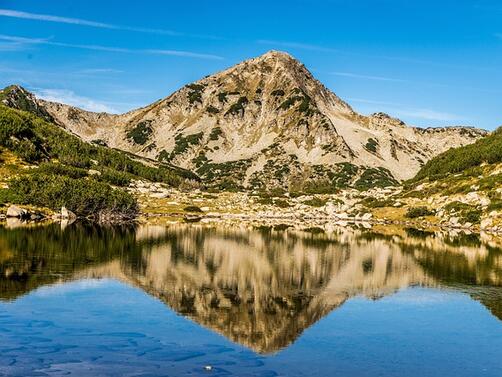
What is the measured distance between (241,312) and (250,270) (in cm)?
2867

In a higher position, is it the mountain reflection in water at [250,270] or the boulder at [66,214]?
the boulder at [66,214]

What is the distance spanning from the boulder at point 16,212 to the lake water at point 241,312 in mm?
66865

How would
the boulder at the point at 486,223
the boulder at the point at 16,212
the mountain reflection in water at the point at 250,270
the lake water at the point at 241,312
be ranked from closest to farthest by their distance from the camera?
the lake water at the point at 241,312 < the mountain reflection in water at the point at 250,270 < the boulder at the point at 16,212 < the boulder at the point at 486,223

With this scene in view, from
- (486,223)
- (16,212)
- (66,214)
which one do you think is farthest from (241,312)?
(486,223)

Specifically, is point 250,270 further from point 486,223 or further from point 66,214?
point 486,223

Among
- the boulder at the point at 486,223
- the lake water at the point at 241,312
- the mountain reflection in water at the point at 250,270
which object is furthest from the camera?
the boulder at the point at 486,223

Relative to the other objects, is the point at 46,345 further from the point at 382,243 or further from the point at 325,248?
the point at 382,243

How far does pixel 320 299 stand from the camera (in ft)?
201

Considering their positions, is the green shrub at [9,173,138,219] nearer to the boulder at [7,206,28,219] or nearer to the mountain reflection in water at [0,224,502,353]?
the boulder at [7,206,28,219]

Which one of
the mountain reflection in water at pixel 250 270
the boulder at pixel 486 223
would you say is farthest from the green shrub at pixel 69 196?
the boulder at pixel 486 223

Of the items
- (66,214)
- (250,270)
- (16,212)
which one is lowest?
(250,270)

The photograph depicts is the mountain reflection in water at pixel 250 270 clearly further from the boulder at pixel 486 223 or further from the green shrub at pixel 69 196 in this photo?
the boulder at pixel 486 223

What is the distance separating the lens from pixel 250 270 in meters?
81.1

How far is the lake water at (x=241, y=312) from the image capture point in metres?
36.2
